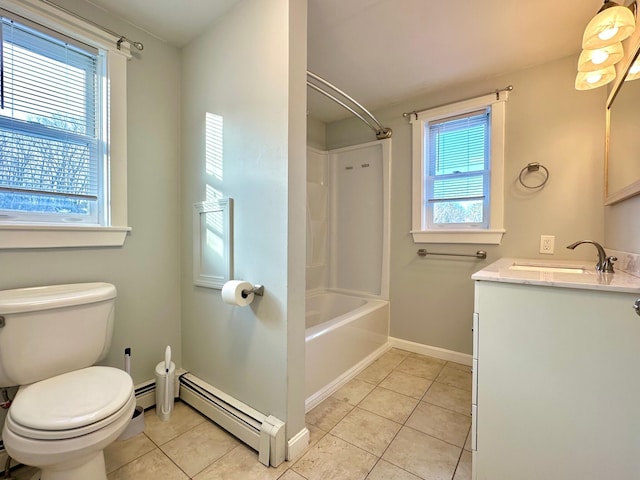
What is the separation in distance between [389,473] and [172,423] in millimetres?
1195

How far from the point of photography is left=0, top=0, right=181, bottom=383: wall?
1.59 metres

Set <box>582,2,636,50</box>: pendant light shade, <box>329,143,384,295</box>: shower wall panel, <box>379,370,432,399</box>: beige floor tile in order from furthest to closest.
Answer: <box>329,143,384,295</box>: shower wall panel < <box>379,370,432,399</box>: beige floor tile < <box>582,2,636,50</box>: pendant light shade

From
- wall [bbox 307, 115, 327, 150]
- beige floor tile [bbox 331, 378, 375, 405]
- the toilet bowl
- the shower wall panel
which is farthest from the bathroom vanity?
wall [bbox 307, 115, 327, 150]

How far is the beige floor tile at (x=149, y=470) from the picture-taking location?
1.24 meters

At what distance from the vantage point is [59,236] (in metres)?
1.39

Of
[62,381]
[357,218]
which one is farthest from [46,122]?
[357,218]

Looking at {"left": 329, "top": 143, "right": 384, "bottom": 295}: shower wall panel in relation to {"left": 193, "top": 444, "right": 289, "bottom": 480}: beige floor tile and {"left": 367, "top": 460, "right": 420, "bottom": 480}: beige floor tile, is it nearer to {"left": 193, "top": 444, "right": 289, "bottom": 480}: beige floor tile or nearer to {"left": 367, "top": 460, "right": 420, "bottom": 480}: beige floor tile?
{"left": 367, "top": 460, "right": 420, "bottom": 480}: beige floor tile

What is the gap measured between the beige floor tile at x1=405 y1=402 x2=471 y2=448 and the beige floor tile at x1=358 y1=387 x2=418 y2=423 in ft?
0.15

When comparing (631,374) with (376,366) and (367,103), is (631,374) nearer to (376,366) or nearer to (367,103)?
(376,366)

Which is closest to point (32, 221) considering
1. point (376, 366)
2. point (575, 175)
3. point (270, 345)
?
point (270, 345)

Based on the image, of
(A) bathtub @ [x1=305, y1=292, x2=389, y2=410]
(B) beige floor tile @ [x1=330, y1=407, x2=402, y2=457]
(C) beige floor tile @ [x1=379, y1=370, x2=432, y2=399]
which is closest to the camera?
(B) beige floor tile @ [x1=330, y1=407, x2=402, y2=457]

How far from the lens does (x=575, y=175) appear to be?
1.92m

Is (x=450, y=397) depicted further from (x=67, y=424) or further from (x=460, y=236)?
(x=67, y=424)

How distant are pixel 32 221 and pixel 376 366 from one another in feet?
7.86
